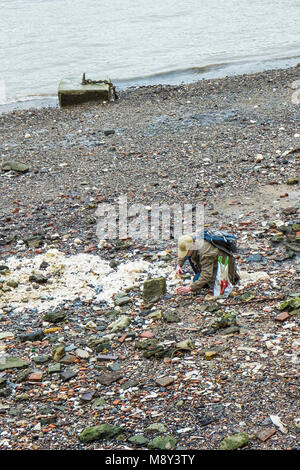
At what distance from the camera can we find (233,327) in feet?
23.2

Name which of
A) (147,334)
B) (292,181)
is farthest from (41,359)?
(292,181)

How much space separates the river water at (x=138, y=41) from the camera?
24.2m

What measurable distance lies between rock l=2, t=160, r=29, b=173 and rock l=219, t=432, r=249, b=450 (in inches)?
367

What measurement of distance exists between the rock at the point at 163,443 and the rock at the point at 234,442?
1.34 ft

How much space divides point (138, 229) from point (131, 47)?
21.0 m

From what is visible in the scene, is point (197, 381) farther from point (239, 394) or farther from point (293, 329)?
point (293, 329)

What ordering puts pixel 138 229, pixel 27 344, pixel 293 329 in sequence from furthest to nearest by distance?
pixel 138 229, pixel 27 344, pixel 293 329

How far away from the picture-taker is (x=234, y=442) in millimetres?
5242

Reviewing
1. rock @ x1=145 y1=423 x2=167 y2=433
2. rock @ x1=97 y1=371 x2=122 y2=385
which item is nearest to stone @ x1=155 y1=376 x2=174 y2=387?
rock @ x1=97 y1=371 x2=122 y2=385

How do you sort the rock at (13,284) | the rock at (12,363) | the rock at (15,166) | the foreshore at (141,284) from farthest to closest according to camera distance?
the rock at (15,166), the rock at (13,284), the rock at (12,363), the foreshore at (141,284)

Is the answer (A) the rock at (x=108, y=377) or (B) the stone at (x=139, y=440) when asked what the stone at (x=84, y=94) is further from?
(B) the stone at (x=139, y=440)

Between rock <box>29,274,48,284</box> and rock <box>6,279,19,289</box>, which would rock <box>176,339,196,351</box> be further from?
rock <box>6,279,19,289</box>

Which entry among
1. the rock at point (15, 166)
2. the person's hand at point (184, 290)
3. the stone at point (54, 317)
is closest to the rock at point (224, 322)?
the person's hand at point (184, 290)

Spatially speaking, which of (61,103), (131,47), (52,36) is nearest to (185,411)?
(61,103)
